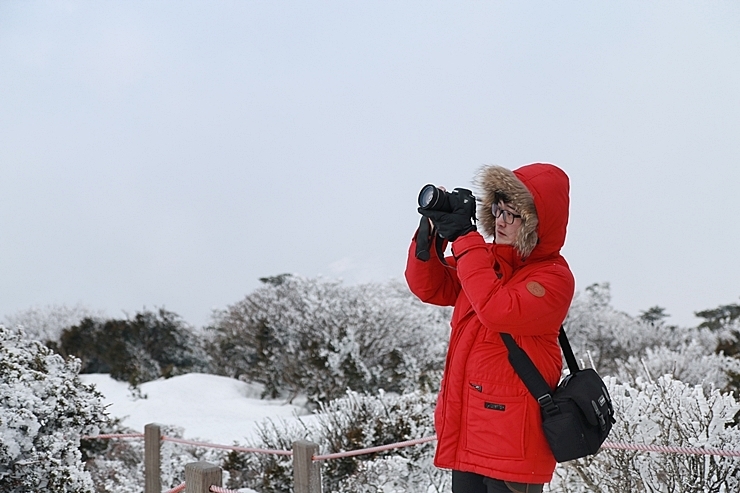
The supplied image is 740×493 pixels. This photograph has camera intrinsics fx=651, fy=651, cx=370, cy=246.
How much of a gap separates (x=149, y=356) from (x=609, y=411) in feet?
51.2

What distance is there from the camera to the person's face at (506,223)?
2.11m

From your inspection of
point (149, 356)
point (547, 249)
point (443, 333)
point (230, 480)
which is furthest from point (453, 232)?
point (149, 356)

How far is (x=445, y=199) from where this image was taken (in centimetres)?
213

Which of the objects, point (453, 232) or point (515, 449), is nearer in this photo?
point (515, 449)

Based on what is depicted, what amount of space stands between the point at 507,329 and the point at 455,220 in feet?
1.31

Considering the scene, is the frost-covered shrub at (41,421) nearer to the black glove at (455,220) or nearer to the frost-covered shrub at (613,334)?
the black glove at (455,220)

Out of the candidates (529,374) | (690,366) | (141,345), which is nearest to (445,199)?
(529,374)

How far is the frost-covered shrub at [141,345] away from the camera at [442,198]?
14.0m

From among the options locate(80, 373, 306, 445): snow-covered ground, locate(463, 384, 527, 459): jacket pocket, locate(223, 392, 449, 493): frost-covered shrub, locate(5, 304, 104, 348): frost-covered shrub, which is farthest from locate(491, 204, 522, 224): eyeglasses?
locate(5, 304, 104, 348): frost-covered shrub

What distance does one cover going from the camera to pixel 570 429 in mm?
1892

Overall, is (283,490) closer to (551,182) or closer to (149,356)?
(551,182)

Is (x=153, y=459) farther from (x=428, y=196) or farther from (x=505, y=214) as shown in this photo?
(x=505, y=214)

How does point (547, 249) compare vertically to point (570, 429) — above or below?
above

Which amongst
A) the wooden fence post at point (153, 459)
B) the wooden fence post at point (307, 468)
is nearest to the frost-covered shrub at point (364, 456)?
the wooden fence post at point (153, 459)
